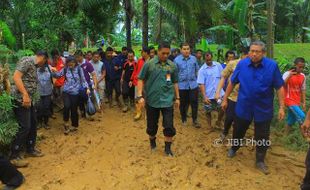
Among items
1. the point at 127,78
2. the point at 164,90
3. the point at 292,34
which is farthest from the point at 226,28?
A: the point at 292,34

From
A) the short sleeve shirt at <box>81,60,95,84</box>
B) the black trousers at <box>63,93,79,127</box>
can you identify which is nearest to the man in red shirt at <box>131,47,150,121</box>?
the short sleeve shirt at <box>81,60,95,84</box>

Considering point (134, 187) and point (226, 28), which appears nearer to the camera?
point (134, 187)

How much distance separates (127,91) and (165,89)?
388 centimetres

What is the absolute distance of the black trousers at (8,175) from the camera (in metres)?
5.62

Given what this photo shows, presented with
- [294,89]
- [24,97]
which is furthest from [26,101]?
[294,89]

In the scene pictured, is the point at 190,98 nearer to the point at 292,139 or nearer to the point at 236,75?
Answer: the point at 292,139

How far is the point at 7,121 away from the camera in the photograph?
6.99m

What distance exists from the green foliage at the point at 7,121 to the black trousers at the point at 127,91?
377cm

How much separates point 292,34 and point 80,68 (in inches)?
1145

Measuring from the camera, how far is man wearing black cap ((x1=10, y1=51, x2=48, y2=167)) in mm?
6668

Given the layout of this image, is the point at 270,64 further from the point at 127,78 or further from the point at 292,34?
the point at 292,34

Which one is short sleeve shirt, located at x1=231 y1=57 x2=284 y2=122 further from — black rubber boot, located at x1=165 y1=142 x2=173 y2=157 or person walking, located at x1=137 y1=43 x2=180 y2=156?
black rubber boot, located at x1=165 y1=142 x2=173 y2=157

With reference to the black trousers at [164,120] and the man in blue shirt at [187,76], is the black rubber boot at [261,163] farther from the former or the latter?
the man in blue shirt at [187,76]

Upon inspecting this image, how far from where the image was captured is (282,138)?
29.5ft
